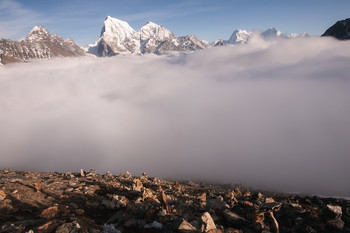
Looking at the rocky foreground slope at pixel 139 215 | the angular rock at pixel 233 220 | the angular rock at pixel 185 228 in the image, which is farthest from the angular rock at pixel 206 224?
the angular rock at pixel 233 220

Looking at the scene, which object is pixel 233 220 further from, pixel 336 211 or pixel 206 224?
pixel 336 211

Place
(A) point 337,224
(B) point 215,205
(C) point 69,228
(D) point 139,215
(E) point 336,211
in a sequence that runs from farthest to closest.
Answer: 1. (B) point 215,205
2. (E) point 336,211
3. (A) point 337,224
4. (D) point 139,215
5. (C) point 69,228

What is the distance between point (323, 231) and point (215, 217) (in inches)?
238

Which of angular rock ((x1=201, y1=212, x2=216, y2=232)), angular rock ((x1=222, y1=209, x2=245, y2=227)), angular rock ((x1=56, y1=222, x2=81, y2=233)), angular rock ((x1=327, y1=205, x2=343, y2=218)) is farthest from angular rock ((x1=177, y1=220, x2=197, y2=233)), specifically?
angular rock ((x1=327, y1=205, x2=343, y2=218))

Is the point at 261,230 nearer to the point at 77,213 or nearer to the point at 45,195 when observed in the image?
the point at 77,213

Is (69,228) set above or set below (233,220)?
above

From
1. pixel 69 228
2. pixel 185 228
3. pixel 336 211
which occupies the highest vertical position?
pixel 69 228

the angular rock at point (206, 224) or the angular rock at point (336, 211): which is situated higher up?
the angular rock at point (206, 224)

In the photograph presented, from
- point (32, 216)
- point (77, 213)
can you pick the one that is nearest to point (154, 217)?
point (77, 213)

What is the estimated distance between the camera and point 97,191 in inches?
686

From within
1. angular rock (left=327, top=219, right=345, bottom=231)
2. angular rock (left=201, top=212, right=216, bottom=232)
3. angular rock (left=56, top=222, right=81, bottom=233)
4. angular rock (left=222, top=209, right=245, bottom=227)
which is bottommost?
angular rock (left=327, top=219, right=345, bottom=231)

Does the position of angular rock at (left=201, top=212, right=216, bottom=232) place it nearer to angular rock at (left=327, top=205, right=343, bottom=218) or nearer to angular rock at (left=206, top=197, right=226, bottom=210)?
angular rock at (left=206, top=197, right=226, bottom=210)

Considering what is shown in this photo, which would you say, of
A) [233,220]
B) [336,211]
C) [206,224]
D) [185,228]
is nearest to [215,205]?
[233,220]

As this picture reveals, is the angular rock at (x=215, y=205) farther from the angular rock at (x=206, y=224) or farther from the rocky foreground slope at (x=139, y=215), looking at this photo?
the angular rock at (x=206, y=224)
